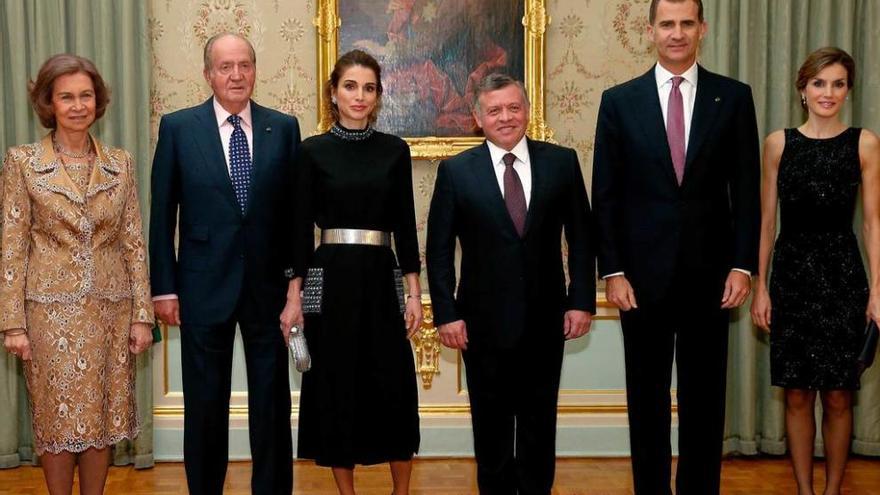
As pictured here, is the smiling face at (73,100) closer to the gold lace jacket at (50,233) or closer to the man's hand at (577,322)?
the gold lace jacket at (50,233)

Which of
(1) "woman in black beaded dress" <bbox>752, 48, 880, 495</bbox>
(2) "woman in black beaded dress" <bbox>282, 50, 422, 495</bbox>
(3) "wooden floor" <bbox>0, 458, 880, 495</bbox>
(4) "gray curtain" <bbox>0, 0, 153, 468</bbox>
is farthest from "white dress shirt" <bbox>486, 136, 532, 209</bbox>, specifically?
(4) "gray curtain" <bbox>0, 0, 153, 468</bbox>

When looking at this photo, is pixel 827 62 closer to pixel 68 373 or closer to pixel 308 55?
pixel 308 55

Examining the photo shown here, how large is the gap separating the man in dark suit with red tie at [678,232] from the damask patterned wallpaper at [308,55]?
1.81 m

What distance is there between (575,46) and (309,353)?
2.42 m

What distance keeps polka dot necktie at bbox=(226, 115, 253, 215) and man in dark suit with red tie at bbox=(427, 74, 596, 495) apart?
65 cm

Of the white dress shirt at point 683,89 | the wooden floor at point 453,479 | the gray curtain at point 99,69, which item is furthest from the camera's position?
the gray curtain at point 99,69

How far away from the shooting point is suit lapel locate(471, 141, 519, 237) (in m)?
2.99

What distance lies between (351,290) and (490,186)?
1.86 feet

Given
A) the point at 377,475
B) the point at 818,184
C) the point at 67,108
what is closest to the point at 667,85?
the point at 818,184

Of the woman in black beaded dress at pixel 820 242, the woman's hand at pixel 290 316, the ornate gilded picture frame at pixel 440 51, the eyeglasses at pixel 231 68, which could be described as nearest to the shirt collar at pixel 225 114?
the eyeglasses at pixel 231 68

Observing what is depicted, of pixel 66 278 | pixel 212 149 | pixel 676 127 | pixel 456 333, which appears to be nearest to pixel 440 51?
pixel 212 149

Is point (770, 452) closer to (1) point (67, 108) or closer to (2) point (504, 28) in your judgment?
(2) point (504, 28)

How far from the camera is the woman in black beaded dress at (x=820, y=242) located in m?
3.46

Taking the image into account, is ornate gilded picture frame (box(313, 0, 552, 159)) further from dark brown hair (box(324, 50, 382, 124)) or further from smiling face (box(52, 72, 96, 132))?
smiling face (box(52, 72, 96, 132))
